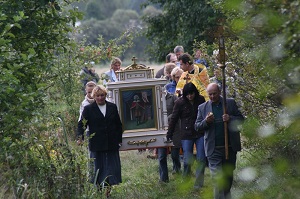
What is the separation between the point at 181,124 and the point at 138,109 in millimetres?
873

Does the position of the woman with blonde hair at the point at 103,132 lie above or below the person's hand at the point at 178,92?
below

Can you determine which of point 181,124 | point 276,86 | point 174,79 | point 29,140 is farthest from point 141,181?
point 276,86

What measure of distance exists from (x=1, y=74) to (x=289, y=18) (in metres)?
6.01

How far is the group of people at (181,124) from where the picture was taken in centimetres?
1065

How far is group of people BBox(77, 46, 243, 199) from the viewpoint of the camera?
419 inches

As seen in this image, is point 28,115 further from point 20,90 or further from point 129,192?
point 129,192

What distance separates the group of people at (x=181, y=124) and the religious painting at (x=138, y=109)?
1.21 ft

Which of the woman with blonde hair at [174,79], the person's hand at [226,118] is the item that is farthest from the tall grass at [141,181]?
the woman with blonde hair at [174,79]

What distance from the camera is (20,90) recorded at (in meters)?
9.47

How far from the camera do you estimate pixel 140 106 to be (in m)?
13.2

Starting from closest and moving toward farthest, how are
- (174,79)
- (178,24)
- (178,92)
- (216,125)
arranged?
(216,125) → (178,92) → (174,79) → (178,24)

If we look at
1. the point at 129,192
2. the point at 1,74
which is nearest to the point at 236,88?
the point at 129,192

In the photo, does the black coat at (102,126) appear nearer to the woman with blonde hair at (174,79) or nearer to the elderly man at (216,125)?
the elderly man at (216,125)

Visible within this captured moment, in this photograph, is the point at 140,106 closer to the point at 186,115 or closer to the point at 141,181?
the point at 186,115
